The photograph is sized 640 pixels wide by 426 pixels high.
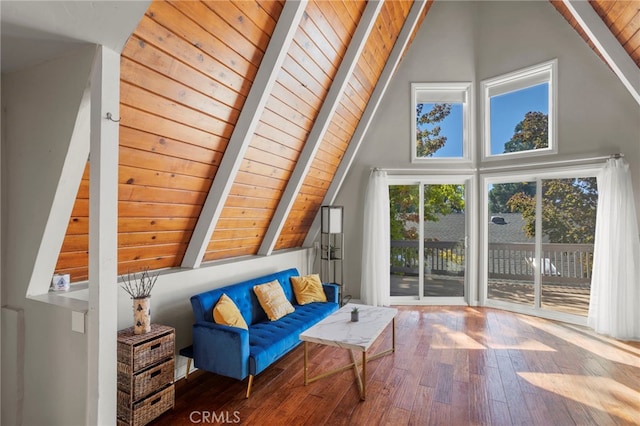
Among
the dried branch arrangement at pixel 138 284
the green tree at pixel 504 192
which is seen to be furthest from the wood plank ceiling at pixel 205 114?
the green tree at pixel 504 192

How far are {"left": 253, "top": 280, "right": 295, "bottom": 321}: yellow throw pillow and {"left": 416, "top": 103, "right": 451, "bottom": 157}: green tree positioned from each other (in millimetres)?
3128

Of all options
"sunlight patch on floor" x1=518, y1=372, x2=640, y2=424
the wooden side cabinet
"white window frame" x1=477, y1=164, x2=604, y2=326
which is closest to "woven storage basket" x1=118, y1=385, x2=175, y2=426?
the wooden side cabinet

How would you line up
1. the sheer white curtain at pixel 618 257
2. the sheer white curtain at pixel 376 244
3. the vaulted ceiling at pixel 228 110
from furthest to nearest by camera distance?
1. the sheer white curtain at pixel 376 244
2. the sheer white curtain at pixel 618 257
3. the vaulted ceiling at pixel 228 110

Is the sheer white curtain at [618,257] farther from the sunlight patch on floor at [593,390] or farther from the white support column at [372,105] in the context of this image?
the white support column at [372,105]

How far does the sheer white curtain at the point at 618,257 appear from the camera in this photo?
3582 millimetres

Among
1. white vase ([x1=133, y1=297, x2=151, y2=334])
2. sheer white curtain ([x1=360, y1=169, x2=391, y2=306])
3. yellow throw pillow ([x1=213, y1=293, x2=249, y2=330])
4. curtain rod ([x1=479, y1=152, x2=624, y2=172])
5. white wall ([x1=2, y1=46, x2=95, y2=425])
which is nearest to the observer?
white wall ([x1=2, y1=46, x2=95, y2=425])

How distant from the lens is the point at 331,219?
15.2 ft

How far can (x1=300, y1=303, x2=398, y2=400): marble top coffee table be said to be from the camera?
2.43 meters

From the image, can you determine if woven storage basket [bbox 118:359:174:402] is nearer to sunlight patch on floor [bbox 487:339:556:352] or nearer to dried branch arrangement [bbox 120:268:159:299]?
dried branch arrangement [bbox 120:268:159:299]

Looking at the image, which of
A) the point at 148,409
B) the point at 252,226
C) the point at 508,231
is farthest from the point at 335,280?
the point at 148,409

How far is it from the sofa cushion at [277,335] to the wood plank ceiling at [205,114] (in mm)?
960

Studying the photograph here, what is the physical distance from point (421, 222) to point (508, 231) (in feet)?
4.02

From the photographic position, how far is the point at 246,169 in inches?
115

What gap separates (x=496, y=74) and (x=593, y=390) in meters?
4.07
